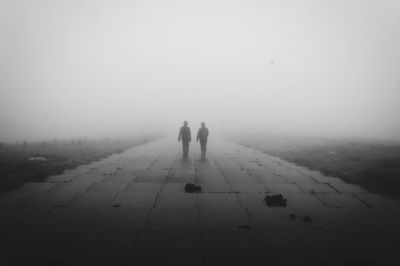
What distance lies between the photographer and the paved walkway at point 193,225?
3.58 m

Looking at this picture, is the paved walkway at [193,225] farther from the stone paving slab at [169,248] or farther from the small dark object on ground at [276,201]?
the small dark object on ground at [276,201]

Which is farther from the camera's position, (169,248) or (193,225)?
(193,225)

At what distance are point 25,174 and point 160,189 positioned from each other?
475 centimetres

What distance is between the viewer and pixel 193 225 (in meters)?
4.69

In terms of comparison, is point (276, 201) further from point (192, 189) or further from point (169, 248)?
point (169, 248)

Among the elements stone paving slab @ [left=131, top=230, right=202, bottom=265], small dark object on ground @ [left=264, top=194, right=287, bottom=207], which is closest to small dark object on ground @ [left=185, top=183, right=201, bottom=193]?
small dark object on ground @ [left=264, top=194, right=287, bottom=207]

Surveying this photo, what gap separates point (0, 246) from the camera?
12.3 feet

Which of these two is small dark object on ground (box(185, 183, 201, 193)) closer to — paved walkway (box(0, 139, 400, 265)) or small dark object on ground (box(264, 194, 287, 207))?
paved walkway (box(0, 139, 400, 265))

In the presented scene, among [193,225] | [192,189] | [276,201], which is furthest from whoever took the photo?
[192,189]

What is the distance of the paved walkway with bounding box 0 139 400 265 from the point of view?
11.7 feet

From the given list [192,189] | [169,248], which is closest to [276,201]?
[192,189]

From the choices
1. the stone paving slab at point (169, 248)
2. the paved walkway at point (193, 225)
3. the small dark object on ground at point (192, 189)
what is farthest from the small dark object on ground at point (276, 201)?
the stone paving slab at point (169, 248)

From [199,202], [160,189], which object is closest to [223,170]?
[160,189]

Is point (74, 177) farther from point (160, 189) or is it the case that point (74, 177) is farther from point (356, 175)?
point (356, 175)
